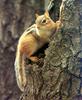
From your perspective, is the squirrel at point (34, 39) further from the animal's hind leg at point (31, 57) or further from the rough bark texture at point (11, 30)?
the rough bark texture at point (11, 30)

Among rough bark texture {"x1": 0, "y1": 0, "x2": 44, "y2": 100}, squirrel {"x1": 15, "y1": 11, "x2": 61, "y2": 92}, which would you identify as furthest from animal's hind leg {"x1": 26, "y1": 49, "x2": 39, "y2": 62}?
rough bark texture {"x1": 0, "y1": 0, "x2": 44, "y2": 100}

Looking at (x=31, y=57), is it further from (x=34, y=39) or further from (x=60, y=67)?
(x=60, y=67)

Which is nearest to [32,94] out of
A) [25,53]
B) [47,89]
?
[47,89]

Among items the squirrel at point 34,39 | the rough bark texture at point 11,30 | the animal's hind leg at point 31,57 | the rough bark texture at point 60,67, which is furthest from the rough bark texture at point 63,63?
the rough bark texture at point 11,30

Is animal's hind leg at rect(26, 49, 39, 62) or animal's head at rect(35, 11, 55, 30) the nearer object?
animal's hind leg at rect(26, 49, 39, 62)

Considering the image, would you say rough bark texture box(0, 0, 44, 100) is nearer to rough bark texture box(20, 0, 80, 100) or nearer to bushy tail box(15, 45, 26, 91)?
bushy tail box(15, 45, 26, 91)

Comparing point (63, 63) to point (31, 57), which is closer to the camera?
point (63, 63)

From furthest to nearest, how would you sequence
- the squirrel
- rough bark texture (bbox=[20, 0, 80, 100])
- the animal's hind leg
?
1. the squirrel
2. the animal's hind leg
3. rough bark texture (bbox=[20, 0, 80, 100])

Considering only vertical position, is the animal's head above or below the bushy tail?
above

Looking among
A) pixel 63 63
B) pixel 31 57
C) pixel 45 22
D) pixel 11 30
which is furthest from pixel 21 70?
pixel 11 30

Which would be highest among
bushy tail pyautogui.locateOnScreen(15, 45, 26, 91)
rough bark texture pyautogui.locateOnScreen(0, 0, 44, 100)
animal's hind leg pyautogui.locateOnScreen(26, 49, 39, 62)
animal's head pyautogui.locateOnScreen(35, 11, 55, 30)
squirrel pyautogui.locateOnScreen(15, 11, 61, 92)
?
animal's head pyautogui.locateOnScreen(35, 11, 55, 30)
